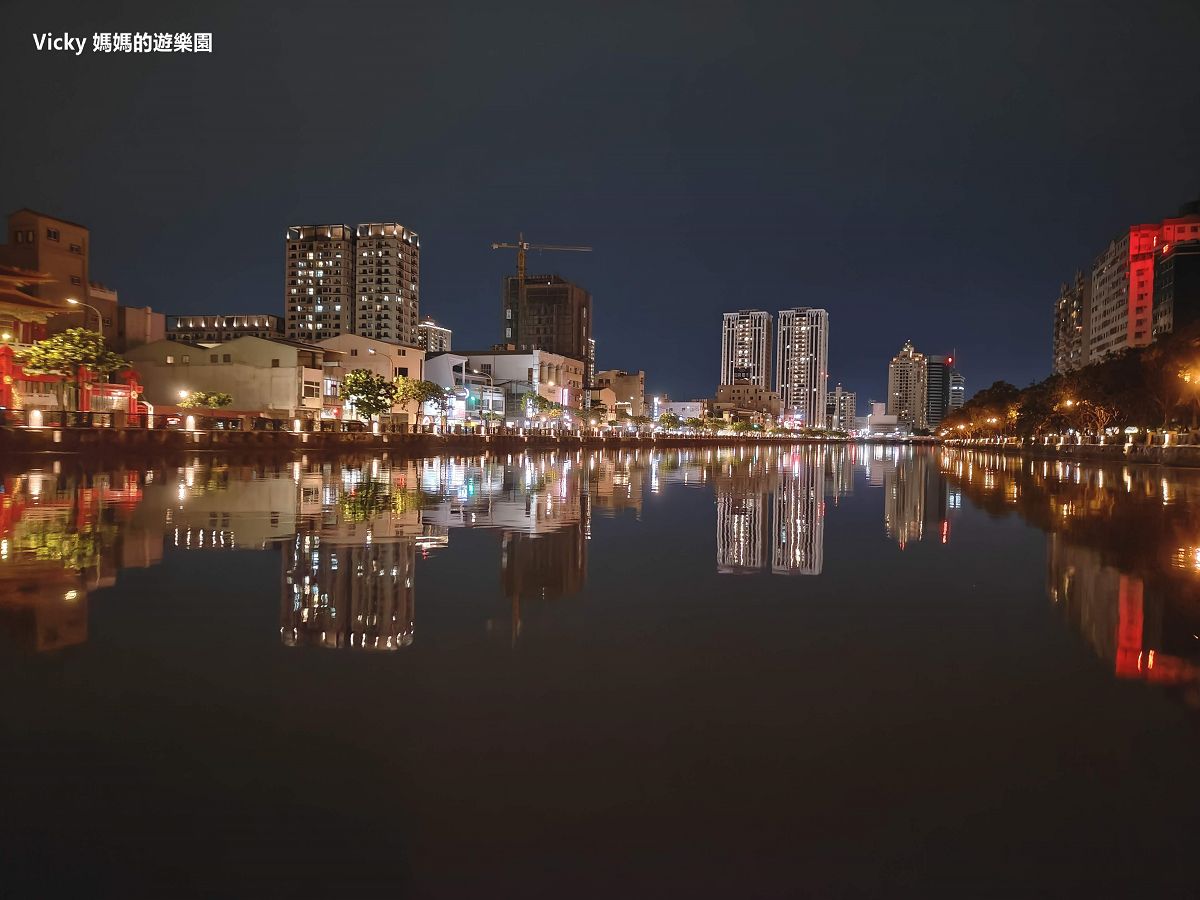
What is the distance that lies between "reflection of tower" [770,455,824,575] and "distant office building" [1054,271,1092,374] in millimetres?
162391

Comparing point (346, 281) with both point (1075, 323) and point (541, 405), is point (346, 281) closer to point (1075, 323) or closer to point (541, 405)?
point (541, 405)

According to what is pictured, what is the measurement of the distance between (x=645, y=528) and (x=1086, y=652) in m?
8.34

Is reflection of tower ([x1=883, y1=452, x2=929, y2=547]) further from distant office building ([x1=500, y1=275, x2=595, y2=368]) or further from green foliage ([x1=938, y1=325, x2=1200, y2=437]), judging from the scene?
distant office building ([x1=500, y1=275, x2=595, y2=368])

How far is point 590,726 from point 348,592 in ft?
13.4

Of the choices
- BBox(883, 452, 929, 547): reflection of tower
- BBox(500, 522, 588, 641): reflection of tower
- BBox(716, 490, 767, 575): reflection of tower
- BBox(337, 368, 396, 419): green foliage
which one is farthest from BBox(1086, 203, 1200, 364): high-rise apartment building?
BBox(500, 522, 588, 641): reflection of tower

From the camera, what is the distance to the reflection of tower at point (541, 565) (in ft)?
25.9

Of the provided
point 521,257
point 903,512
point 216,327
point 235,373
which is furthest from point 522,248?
point 903,512

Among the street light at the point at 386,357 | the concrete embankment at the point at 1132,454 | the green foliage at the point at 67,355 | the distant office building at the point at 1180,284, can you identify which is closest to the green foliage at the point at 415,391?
the street light at the point at 386,357

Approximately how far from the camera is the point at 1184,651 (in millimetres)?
5910

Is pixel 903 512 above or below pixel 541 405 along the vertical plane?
below

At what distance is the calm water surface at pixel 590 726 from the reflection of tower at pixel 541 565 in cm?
8

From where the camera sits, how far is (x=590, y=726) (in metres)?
4.30

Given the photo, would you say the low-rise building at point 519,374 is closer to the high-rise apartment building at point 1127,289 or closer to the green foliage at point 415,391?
the green foliage at point 415,391

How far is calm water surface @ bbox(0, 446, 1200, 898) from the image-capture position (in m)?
3.11
